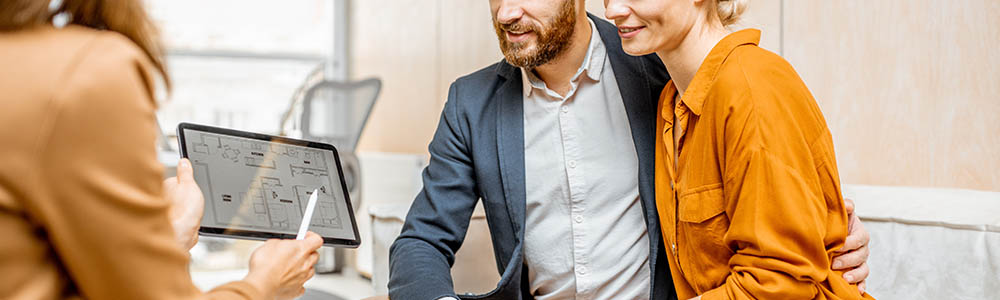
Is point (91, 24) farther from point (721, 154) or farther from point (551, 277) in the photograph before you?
point (551, 277)

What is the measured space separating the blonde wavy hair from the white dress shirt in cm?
28

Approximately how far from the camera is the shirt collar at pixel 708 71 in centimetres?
112

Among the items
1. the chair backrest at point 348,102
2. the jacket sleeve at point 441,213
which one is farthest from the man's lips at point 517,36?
the chair backrest at point 348,102

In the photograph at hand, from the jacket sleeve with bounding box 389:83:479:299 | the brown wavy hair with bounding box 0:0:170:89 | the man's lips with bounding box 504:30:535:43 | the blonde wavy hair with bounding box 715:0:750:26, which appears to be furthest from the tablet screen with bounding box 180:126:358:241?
the blonde wavy hair with bounding box 715:0:750:26

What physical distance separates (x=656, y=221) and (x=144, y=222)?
2.97ft

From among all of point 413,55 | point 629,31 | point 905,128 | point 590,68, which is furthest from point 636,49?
point 413,55

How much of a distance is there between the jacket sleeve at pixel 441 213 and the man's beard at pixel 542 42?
149 mm

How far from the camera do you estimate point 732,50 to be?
112 cm

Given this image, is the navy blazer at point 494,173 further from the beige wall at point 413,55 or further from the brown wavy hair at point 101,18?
the beige wall at point 413,55

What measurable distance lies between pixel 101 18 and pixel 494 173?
89 cm

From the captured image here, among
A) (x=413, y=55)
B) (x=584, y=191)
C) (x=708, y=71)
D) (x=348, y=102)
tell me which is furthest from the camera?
(x=413, y=55)

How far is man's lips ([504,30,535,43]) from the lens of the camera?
1434 mm

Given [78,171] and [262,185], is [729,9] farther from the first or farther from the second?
[78,171]

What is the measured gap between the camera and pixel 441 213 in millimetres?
1411
